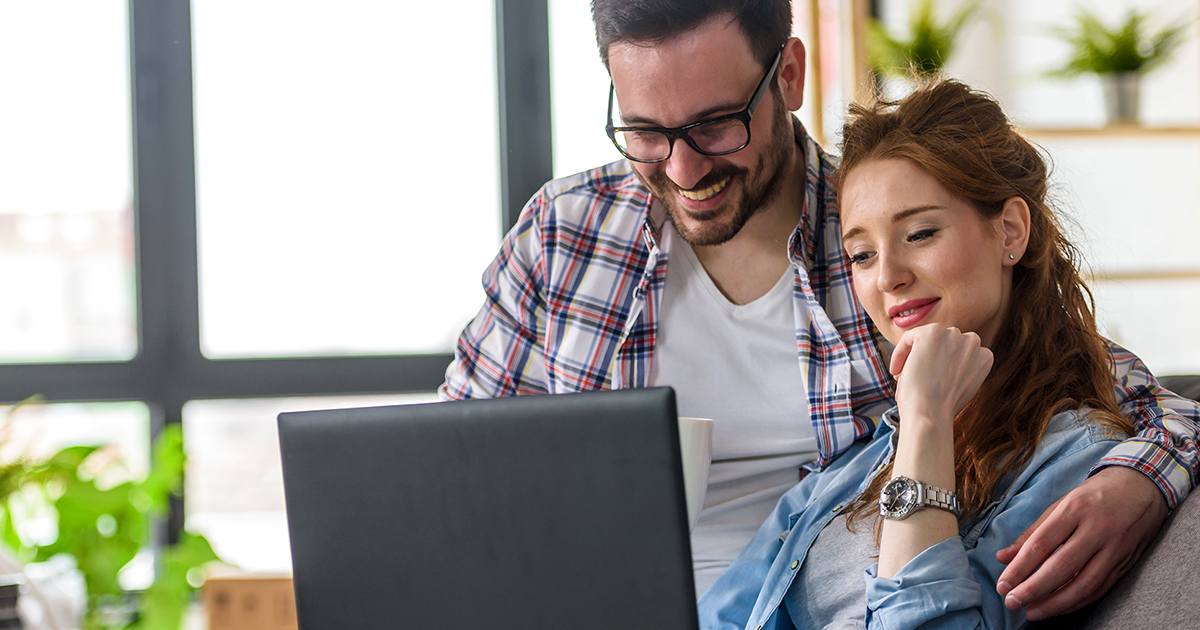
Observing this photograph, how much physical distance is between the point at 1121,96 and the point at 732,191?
64.5 inches

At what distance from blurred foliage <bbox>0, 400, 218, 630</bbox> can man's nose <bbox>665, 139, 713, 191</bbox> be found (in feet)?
4.06

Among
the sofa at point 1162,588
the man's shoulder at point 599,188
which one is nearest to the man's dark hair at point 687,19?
the man's shoulder at point 599,188

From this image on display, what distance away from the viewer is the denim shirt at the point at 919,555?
0.77 m

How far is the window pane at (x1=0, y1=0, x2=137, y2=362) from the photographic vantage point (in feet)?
7.57

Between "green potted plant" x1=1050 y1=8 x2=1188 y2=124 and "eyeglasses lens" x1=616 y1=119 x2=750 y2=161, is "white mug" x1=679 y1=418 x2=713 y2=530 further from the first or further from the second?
"green potted plant" x1=1050 y1=8 x2=1188 y2=124

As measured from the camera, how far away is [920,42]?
2.24 metres

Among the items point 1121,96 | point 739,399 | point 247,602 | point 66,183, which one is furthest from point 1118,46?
point 66,183

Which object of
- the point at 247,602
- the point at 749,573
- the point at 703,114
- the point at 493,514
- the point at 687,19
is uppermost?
the point at 687,19

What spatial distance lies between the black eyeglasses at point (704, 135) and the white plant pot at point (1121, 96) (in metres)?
1.53

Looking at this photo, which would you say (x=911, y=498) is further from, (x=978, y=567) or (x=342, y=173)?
(x=342, y=173)

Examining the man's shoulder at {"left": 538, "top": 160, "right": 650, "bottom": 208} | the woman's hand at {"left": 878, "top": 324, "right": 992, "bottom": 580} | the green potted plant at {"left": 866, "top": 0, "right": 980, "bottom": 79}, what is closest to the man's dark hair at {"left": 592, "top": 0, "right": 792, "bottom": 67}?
the man's shoulder at {"left": 538, "top": 160, "right": 650, "bottom": 208}

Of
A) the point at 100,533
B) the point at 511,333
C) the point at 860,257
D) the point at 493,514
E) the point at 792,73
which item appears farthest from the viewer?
the point at 100,533

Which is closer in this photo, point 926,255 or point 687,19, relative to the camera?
point 926,255

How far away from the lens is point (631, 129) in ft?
4.00
